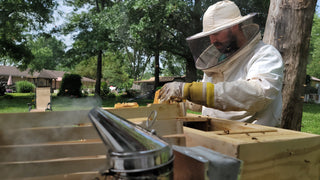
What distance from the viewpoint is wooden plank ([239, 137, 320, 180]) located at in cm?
82

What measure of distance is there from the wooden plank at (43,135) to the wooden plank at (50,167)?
0.09 meters

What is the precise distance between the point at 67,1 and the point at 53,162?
22.2 m

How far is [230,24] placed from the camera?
1.94 metres

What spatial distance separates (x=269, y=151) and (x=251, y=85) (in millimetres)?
718

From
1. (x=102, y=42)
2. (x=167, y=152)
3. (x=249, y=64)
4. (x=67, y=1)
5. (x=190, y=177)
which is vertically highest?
(x=67, y=1)

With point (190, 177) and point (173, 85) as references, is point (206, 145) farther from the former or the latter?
point (173, 85)

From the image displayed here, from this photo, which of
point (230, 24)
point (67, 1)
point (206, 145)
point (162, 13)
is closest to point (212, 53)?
point (230, 24)

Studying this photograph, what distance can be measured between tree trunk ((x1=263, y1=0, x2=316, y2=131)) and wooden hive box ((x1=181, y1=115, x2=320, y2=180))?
2.21 meters

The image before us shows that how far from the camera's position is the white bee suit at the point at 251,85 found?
57.8 inches

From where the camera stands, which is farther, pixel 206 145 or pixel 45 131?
pixel 206 145

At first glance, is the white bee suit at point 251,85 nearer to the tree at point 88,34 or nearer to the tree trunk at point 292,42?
the tree trunk at point 292,42

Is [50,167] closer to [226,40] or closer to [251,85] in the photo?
[251,85]

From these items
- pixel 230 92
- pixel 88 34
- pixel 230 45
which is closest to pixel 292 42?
pixel 230 45

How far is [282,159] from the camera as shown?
2.92ft
